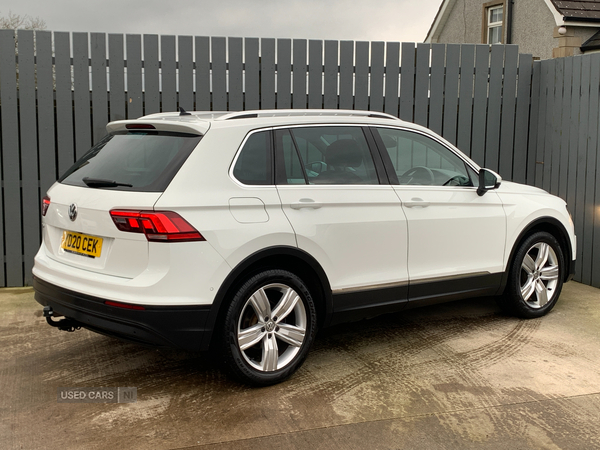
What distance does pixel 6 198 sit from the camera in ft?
22.9

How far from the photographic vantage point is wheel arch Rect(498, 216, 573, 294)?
5.65m

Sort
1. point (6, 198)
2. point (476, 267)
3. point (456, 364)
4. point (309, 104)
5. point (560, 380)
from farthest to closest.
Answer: point (309, 104), point (6, 198), point (476, 267), point (456, 364), point (560, 380)

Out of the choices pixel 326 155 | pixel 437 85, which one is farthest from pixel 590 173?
pixel 326 155

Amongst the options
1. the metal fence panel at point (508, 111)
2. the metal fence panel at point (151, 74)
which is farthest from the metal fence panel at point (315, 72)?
the metal fence panel at point (508, 111)

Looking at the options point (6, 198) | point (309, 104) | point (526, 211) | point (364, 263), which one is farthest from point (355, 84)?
point (6, 198)

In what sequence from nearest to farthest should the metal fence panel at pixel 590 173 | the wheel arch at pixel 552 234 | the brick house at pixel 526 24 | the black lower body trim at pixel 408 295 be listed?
the black lower body trim at pixel 408 295, the wheel arch at pixel 552 234, the metal fence panel at pixel 590 173, the brick house at pixel 526 24

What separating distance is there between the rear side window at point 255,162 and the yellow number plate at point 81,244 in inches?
37.0

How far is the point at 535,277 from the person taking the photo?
5922 millimetres

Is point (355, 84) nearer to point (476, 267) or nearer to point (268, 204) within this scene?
point (476, 267)

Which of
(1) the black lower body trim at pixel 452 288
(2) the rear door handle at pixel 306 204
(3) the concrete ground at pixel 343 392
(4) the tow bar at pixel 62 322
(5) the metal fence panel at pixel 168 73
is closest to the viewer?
(3) the concrete ground at pixel 343 392

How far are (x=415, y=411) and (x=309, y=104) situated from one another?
445 cm

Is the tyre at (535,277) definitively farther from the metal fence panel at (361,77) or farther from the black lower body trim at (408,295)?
the metal fence panel at (361,77)

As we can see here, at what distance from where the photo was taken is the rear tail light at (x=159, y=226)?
3.68 m

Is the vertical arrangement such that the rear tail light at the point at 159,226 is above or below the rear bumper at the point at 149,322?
above
